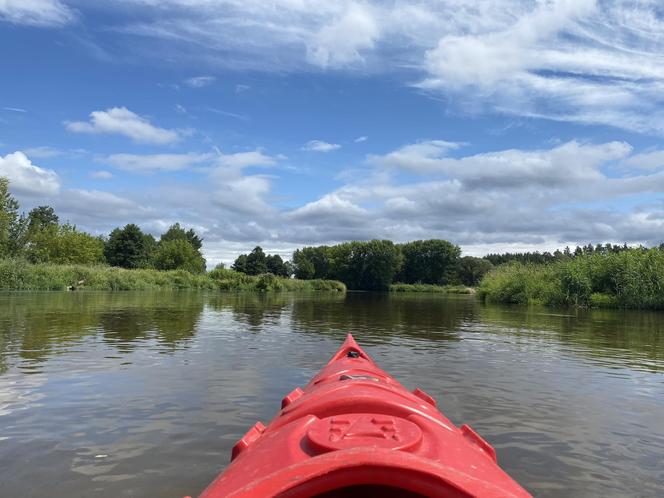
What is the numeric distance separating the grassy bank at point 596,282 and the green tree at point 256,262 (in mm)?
60335

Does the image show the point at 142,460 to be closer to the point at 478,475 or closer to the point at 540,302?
the point at 478,475

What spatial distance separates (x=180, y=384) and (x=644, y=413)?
702cm

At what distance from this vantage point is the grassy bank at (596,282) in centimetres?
2944

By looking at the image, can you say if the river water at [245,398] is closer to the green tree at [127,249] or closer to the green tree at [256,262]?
the green tree at [127,249]

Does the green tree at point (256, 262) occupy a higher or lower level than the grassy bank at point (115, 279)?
higher

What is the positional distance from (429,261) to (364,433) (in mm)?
107688

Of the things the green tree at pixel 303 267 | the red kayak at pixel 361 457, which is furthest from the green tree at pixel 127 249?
the red kayak at pixel 361 457

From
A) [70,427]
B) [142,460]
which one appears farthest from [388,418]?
[70,427]

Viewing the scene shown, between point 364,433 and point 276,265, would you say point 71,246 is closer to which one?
point 276,265

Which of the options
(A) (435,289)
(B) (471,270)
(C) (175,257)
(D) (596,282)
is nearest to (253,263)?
(C) (175,257)

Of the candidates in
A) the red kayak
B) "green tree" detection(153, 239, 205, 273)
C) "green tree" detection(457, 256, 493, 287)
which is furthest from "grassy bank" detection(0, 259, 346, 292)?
"green tree" detection(457, 256, 493, 287)

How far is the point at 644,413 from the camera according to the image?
7230 millimetres

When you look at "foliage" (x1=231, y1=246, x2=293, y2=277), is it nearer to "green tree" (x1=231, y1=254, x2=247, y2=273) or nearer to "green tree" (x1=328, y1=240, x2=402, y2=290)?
"green tree" (x1=231, y1=254, x2=247, y2=273)

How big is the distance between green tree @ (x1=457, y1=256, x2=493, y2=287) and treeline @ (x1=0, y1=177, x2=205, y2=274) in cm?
5815
